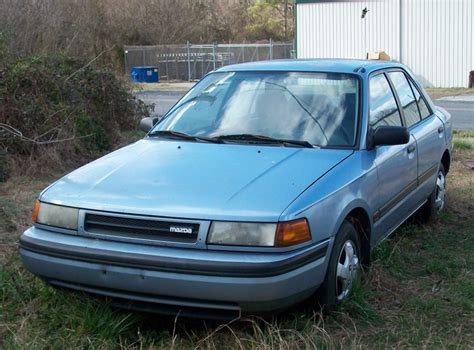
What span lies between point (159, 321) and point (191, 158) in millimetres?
1078

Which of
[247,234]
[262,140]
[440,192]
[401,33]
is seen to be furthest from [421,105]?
[401,33]

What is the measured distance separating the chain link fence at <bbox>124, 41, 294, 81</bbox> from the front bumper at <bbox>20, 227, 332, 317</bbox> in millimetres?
30247

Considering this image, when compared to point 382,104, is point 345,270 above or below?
below

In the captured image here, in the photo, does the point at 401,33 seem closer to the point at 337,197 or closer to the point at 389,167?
the point at 389,167

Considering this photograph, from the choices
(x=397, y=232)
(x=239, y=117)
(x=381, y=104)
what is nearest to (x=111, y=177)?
(x=239, y=117)

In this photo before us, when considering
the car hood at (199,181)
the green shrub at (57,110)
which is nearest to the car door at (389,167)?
the car hood at (199,181)

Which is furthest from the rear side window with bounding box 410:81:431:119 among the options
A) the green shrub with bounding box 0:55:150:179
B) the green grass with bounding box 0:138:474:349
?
the green shrub with bounding box 0:55:150:179

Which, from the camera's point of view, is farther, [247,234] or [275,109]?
[275,109]

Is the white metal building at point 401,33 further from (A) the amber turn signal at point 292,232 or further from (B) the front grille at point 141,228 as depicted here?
(B) the front grille at point 141,228

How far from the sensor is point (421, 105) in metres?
6.58

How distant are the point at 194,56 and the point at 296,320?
104 feet

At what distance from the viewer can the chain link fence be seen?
34.2 meters

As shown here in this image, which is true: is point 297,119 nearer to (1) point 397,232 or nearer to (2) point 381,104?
(2) point 381,104

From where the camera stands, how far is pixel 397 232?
6.28 meters
